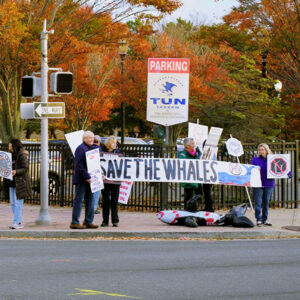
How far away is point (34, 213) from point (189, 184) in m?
4.01

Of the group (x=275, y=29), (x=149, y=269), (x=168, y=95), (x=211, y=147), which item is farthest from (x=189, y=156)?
(x=275, y=29)

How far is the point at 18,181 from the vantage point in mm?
12266

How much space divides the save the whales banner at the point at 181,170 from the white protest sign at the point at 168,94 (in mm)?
1691

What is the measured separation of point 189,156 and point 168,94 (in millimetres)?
2194

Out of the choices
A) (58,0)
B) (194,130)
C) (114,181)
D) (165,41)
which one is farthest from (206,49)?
(114,181)

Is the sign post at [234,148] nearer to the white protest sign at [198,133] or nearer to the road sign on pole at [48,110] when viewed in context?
the white protest sign at [198,133]

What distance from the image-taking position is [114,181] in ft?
42.9

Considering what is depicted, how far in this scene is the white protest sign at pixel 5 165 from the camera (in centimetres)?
1262

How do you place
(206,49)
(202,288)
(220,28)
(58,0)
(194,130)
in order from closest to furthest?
1. (202,288)
2. (194,130)
3. (58,0)
4. (220,28)
5. (206,49)

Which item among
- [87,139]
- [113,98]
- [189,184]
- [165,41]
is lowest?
[189,184]

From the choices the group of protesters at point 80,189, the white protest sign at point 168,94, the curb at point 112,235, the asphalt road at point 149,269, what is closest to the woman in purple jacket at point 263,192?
the group of protesters at point 80,189

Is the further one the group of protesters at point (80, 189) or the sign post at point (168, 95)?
the sign post at point (168, 95)

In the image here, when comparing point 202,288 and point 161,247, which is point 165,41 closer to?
point 161,247

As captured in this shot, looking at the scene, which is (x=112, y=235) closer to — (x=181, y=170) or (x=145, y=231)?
(x=145, y=231)
